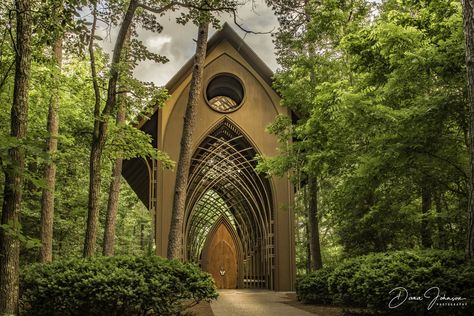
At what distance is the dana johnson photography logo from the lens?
20.0 ft

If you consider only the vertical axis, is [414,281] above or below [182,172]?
below

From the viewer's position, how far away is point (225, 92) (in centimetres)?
1983

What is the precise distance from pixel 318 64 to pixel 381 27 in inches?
197

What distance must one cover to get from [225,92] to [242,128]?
10.4 feet

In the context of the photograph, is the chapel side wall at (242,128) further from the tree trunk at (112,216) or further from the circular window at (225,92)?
the tree trunk at (112,216)

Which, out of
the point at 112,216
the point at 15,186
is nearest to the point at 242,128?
the point at 112,216

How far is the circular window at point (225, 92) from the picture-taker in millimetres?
17609

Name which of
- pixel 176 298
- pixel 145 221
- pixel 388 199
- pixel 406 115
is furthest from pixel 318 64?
pixel 145 221

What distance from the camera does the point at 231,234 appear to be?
20469 mm

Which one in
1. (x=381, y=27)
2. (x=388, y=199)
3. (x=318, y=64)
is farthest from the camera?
(x=318, y=64)

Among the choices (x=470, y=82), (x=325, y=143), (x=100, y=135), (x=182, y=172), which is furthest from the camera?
(x=325, y=143)

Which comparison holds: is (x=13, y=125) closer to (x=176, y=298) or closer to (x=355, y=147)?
(x=176, y=298)

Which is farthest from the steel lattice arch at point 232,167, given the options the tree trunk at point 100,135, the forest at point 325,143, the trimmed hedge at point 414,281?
the trimmed hedge at point 414,281

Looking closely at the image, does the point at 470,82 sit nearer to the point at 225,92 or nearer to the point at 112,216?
the point at 112,216
